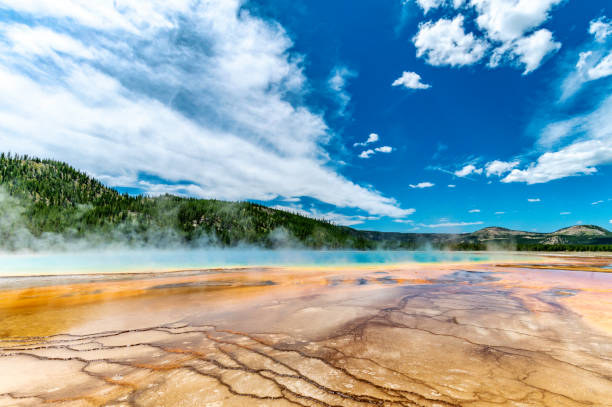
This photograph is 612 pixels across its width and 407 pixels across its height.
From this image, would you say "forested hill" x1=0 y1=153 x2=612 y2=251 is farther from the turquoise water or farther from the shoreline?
the shoreline

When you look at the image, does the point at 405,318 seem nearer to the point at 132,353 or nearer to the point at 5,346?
the point at 132,353

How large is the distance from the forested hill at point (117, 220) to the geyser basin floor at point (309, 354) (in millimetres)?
107348

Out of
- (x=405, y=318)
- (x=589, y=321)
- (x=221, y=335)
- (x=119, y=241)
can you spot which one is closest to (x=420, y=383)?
(x=405, y=318)

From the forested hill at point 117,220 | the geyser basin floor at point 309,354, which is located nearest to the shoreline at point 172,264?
the geyser basin floor at point 309,354

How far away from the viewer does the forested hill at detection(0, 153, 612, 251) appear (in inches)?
3620

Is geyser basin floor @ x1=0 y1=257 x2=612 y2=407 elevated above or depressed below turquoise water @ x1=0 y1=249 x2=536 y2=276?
above

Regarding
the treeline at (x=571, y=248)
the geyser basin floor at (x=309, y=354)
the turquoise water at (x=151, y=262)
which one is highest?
the treeline at (x=571, y=248)

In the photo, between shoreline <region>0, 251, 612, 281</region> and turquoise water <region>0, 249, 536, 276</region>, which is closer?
shoreline <region>0, 251, 612, 281</region>

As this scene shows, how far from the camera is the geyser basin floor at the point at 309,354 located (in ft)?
12.6

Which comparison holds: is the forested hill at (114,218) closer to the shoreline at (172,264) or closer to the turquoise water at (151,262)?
the turquoise water at (151,262)

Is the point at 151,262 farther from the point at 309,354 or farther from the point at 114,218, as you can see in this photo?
the point at 114,218

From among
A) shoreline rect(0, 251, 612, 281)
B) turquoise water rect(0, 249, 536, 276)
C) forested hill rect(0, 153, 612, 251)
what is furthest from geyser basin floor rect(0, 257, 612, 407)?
forested hill rect(0, 153, 612, 251)

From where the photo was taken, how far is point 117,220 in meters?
113

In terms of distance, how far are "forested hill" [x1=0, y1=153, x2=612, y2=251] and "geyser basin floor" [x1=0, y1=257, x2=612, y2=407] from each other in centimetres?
10735
